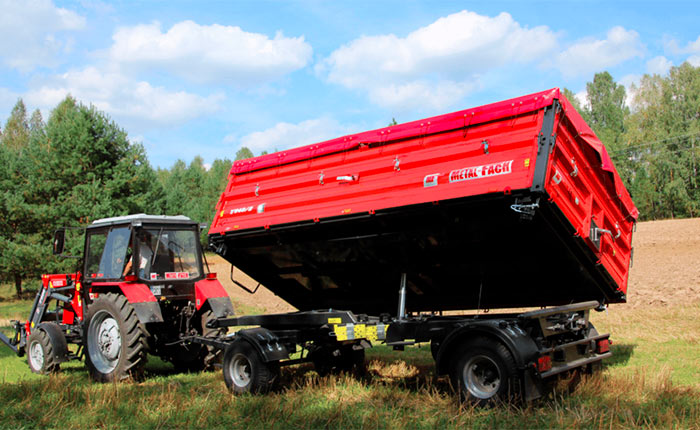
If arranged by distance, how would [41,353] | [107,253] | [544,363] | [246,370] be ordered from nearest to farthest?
[544,363]
[246,370]
[107,253]
[41,353]

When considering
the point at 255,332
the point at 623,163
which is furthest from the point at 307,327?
the point at 623,163

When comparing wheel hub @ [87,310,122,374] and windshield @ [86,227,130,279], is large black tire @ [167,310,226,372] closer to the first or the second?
wheel hub @ [87,310,122,374]

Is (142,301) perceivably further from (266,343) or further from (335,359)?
(335,359)

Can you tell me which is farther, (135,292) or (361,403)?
(135,292)

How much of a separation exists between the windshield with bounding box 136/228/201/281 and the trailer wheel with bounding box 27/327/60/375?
1.97 m

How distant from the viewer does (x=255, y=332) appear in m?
7.29

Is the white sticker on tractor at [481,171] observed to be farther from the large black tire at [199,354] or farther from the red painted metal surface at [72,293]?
the red painted metal surface at [72,293]

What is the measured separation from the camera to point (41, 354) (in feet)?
30.6

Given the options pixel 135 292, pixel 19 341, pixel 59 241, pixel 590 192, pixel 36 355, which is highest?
pixel 590 192

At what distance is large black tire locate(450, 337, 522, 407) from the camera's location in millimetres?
5422

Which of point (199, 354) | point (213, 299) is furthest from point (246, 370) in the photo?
point (199, 354)

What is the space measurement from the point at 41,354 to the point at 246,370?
13.7 feet

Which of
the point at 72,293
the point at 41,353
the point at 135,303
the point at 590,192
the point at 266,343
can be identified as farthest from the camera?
the point at 72,293

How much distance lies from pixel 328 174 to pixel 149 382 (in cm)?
374
